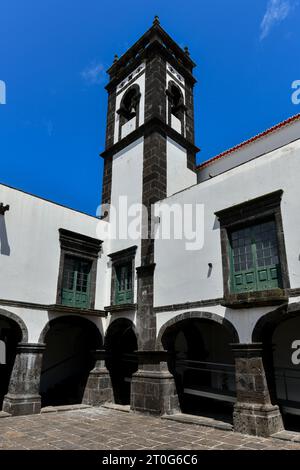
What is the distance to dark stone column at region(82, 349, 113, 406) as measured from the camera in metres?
9.88

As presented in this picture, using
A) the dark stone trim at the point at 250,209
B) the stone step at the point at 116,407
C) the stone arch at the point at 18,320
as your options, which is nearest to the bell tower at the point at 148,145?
the stone step at the point at 116,407

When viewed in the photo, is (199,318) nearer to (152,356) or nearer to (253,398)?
(152,356)

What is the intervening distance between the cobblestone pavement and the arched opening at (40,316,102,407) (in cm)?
249

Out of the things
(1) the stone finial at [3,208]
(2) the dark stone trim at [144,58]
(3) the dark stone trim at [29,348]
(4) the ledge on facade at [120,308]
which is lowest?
(3) the dark stone trim at [29,348]

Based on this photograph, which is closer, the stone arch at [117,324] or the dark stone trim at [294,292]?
the dark stone trim at [294,292]

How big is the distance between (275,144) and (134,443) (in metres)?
9.07

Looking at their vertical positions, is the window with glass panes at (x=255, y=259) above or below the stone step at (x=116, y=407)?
above

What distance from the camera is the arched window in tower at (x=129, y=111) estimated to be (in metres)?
12.3

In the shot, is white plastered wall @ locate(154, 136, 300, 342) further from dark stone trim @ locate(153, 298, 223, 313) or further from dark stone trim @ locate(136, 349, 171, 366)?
dark stone trim @ locate(136, 349, 171, 366)

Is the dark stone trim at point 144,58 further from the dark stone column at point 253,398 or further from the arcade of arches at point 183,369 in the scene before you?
the dark stone column at point 253,398

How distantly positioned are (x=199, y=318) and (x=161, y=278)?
1.74 meters

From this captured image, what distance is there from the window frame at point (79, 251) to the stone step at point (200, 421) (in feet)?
12.5

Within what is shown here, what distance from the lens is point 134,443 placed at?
5.74m

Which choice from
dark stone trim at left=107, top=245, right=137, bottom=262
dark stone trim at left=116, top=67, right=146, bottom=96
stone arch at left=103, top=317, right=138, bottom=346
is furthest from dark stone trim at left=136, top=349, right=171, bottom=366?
dark stone trim at left=116, top=67, right=146, bottom=96
